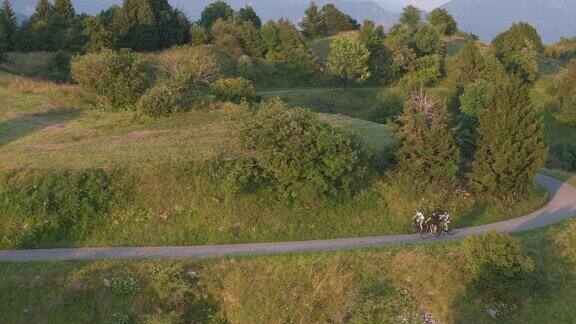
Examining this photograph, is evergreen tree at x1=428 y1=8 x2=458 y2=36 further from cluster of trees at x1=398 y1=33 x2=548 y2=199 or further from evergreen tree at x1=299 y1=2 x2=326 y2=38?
cluster of trees at x1=398 y1=33 x2=548 y2=199

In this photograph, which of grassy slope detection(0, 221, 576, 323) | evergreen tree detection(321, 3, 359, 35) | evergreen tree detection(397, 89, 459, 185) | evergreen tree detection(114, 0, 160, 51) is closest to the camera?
grassy slope detection(0, 221, 576, 323)

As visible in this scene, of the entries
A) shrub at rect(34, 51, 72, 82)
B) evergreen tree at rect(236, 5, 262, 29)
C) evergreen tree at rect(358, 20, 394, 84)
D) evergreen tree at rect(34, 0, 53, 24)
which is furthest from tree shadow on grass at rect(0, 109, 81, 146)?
evergreen tree at rect(236, 5, 262, 29)

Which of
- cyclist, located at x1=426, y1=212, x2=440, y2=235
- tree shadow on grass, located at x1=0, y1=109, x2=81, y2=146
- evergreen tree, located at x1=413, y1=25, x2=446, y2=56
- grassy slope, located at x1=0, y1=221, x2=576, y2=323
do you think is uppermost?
evergreen tree, located at x1=413, y1=25, x2=446, y2=56

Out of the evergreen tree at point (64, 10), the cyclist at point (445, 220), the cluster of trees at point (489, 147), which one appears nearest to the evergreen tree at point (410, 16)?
the evergreen tree at point (64, 10)

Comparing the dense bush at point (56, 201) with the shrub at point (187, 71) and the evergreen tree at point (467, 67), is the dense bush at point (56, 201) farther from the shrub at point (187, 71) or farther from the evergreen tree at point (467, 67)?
the evergreen tree at point (467, 67)

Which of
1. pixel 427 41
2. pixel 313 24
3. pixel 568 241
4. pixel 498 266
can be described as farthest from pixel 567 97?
pixel 498 266

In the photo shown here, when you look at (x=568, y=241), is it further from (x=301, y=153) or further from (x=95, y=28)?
(x=95, y=28)

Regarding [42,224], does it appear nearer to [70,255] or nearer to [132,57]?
[70,255]

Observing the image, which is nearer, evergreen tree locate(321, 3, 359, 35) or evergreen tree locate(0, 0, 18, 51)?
evergreen tree locate(0, 0, 18, 51)
